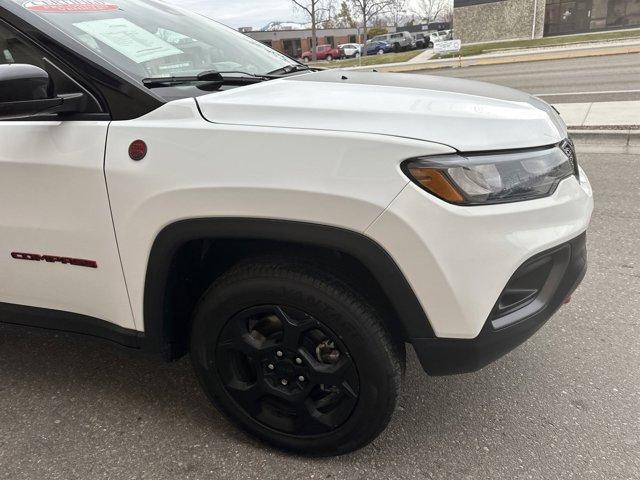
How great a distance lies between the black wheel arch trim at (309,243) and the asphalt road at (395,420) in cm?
64

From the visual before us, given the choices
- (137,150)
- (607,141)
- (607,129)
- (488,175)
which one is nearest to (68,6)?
(137,150)

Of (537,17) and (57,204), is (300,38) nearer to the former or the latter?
(537,17)

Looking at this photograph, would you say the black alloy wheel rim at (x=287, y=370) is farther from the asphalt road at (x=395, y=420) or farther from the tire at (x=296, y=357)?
the asphalt road at (x=395, y=420)

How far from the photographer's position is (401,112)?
66.6 inches

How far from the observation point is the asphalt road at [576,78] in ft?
31.6

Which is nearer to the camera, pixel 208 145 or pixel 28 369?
pixel 208 145

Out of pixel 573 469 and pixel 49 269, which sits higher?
pixel 49 269

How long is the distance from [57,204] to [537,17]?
115 feet

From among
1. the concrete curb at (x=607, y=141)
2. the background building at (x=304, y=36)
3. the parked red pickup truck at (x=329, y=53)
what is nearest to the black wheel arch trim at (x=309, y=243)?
the concrete curb at (x=607, y=141)

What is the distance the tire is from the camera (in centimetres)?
177

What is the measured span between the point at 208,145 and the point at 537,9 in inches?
1372

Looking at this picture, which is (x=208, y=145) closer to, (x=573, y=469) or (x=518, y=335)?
(x=518, y=335)

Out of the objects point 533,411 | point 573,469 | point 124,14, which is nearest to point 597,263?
point 533,411

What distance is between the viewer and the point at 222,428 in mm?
2268
